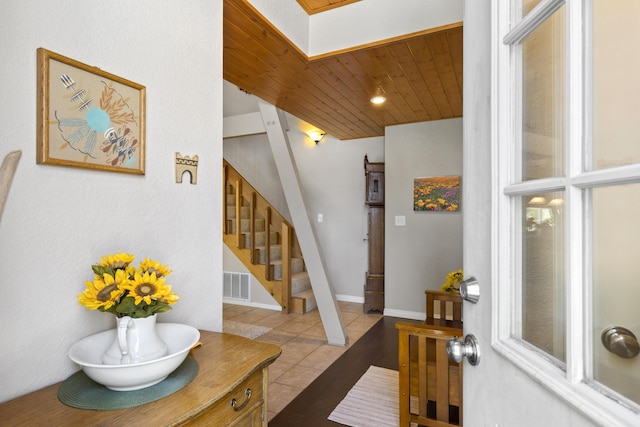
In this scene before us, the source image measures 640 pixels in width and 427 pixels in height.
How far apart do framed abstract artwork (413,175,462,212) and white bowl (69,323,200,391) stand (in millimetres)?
3338

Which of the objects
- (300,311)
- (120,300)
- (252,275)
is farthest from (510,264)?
(252,275)

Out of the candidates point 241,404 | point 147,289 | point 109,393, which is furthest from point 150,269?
point 241,404

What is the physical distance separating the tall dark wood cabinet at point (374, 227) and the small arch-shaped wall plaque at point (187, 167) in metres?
3.07

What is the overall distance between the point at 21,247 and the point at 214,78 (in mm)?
1033

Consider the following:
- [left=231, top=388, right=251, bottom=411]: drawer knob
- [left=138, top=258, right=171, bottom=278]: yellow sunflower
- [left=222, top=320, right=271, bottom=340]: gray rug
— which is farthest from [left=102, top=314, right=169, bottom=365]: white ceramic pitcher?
[left=222, top=320, right=271, bottom=340]: gray rug

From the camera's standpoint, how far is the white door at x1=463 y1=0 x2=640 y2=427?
0.44 m

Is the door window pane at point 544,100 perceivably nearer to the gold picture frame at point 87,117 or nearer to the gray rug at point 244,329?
the gold picture frame at point 87,117

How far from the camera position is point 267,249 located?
426cm

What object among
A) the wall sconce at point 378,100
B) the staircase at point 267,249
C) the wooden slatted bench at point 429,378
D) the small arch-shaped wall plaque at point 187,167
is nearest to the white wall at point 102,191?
the small arch-shaped wall plaque at point 187,167

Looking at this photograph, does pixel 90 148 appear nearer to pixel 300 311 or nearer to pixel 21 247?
pixel 21 247

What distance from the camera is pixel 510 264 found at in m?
0.65

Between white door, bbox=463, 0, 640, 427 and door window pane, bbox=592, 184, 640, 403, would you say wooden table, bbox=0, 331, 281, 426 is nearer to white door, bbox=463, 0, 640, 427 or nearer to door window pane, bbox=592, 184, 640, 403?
white door, bbox=463, 0, 640, 427

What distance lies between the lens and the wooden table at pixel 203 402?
773mm

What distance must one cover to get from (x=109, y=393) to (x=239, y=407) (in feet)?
1.18
